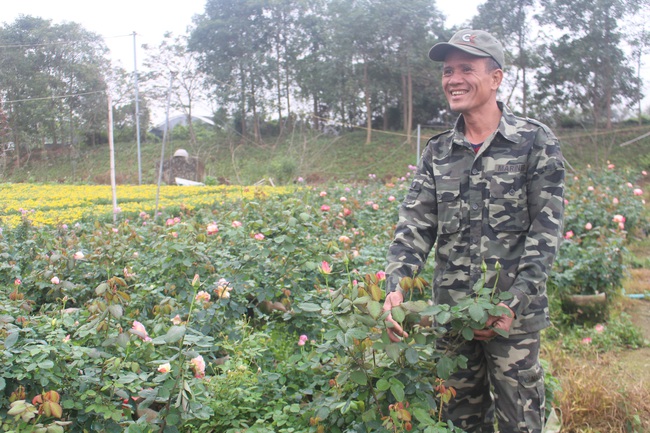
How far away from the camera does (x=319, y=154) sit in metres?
20.8

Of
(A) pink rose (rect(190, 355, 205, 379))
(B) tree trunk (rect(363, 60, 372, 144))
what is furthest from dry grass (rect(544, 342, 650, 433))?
(B) tree trunk (rect(363, 60, 372, 144))

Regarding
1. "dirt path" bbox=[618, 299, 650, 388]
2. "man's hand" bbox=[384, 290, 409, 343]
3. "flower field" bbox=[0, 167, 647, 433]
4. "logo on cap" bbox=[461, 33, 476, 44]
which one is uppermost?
"logo on cap" bbox=[461, 33, 476, 44]

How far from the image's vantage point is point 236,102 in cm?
2366

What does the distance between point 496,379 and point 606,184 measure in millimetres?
7238

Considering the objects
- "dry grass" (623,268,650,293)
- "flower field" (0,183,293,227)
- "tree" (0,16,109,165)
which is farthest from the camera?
"dry grass" (623,268,650,293)

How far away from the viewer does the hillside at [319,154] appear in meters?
17.4

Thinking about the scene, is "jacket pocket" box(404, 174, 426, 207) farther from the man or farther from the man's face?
the man's face

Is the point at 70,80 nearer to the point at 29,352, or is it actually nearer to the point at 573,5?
the point at 29,352

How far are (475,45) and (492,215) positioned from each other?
0.53m

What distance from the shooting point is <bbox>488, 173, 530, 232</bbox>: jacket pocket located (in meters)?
1.83

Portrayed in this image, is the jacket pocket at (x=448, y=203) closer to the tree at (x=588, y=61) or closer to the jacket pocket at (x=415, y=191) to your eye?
the jacket pocket at (x=415, y=191)

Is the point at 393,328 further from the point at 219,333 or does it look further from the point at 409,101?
the point at 409,101

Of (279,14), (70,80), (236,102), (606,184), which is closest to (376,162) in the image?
(236,102)

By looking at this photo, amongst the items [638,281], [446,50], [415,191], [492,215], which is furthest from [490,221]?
[638,281]
